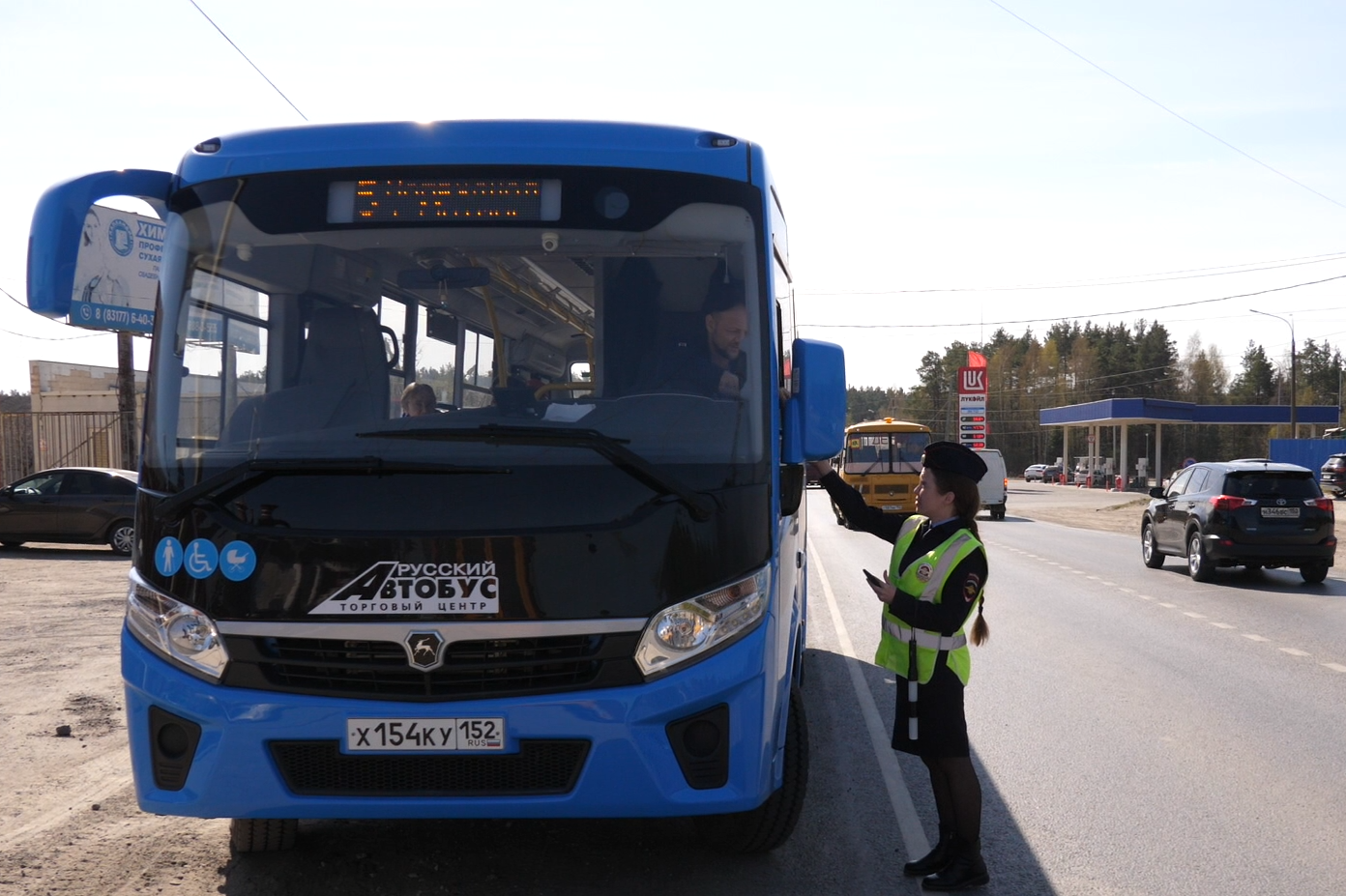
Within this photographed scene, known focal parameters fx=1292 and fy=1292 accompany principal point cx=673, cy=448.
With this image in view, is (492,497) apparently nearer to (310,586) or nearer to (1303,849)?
(310,586)

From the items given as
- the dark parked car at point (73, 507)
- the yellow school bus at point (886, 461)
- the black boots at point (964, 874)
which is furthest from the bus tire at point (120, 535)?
the yellow school bus at point (886, 461)

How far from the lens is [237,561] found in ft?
13.2

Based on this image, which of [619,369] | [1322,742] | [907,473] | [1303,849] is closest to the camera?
[619,369]

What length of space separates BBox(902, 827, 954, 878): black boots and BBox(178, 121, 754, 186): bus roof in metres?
2.55

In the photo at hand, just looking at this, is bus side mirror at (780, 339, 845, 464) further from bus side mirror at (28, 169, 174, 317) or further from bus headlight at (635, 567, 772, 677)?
bus side mirror at (28, 169, 174, 317)

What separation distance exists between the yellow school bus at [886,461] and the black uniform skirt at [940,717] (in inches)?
1285

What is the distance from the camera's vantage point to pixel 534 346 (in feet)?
14.4

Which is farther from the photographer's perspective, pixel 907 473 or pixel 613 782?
pixel 907 473

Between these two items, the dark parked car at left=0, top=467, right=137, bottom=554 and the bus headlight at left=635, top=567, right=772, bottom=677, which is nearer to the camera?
the bus headlight at left=635, top=567, right=772, bottom=677

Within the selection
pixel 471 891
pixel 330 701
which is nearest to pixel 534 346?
pixel 330 701

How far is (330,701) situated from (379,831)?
157 cm

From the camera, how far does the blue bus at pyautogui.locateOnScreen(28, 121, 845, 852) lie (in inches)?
157

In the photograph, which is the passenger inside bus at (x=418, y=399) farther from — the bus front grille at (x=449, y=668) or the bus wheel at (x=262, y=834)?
the bus wheel at (x=262, y=834)

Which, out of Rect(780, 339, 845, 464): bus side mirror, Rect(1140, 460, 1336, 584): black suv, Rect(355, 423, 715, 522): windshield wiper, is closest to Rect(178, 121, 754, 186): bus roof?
Rect(780, 339, 845, 464): bus side mirror
